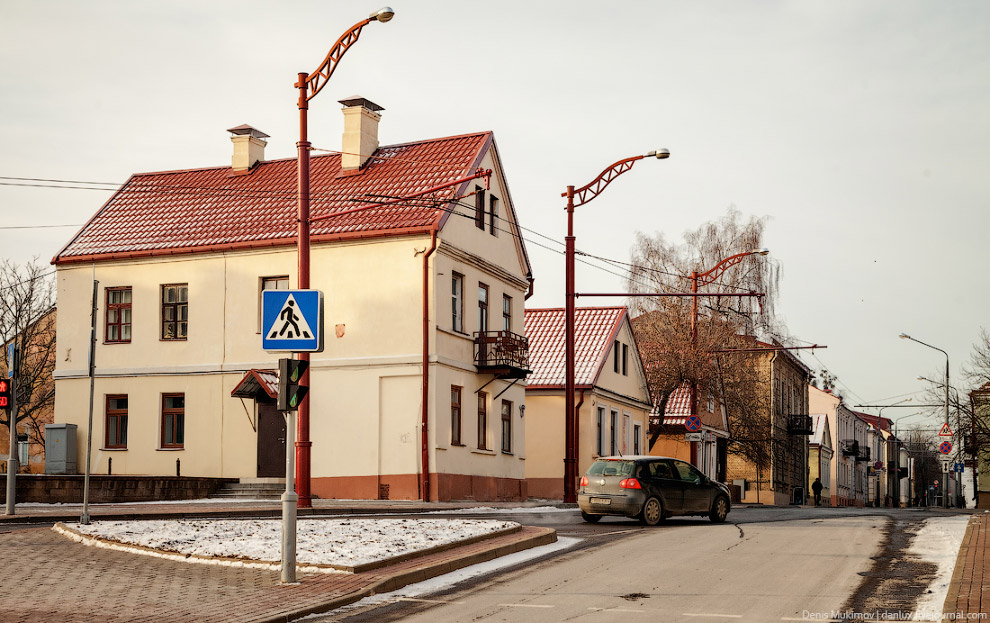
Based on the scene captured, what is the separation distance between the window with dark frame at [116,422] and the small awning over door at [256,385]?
4.49 meters

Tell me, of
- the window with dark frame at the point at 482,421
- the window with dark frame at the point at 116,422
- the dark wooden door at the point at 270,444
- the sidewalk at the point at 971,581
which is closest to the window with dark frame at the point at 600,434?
the window with dark frame at the point at 482,421

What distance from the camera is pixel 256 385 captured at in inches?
1284

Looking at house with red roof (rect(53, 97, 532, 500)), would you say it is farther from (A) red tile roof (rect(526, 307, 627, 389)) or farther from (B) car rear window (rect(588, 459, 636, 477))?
(B) car rear window (rect(588, 459, 636, 477))

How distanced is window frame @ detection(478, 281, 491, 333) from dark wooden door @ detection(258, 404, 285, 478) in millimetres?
6417

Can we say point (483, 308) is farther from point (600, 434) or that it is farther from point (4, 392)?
point (4, 392)

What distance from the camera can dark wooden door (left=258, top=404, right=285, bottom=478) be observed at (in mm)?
32872

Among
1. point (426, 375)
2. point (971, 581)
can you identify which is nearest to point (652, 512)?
point (971, 581)

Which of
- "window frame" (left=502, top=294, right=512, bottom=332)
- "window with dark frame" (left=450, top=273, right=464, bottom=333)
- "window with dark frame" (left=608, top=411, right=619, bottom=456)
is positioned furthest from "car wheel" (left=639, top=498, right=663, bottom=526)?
"window with dark frame" (left=608, top=411, right=619, bottom=456)

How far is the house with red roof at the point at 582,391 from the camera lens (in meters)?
42.6

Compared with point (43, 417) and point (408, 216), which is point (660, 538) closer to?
point (408, 216)

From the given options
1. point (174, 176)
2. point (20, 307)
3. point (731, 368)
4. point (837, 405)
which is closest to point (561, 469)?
point (731, 368)

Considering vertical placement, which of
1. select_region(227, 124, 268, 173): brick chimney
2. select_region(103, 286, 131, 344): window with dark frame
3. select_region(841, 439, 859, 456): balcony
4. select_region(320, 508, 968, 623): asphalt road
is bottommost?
select_region(841, 439, 859, 456): balcony

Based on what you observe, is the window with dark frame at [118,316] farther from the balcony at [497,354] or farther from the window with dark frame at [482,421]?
the window with dark frame at [482,421]

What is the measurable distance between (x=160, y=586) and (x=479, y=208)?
24459 millimetres
